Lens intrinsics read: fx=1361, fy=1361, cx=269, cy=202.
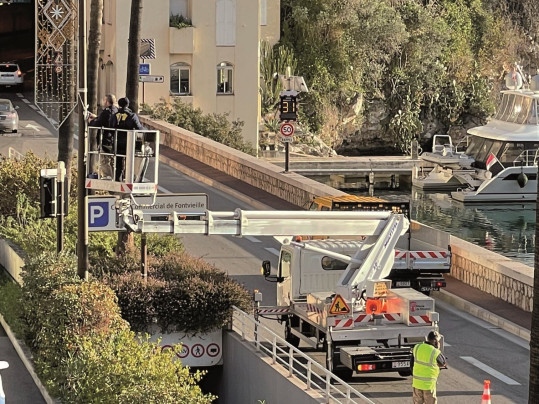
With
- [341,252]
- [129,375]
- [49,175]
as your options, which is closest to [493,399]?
[341,252]

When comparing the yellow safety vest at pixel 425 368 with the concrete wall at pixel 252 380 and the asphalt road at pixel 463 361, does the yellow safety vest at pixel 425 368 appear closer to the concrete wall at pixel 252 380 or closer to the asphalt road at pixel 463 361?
the concrete wall at pixel 252 380

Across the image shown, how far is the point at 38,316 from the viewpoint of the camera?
70.1 feet

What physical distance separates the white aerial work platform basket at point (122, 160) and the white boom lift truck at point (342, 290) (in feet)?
1.84

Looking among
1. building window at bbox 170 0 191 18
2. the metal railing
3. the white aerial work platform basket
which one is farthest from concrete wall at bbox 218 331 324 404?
building window at bbox 170 0 191 18

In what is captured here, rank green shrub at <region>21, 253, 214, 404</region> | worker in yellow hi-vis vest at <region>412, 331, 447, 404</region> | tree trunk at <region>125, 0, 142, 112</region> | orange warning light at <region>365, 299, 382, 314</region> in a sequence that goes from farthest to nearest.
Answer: tree trunk at <region>125, 0, 142, 112</region>, orange warning light at <region>365, 299, 382, 314</region>, worker in yellow hi-vis vest at <region>412, 331, 447, 404</region>, green shrub at <region>21, 253, 214, 404</region>

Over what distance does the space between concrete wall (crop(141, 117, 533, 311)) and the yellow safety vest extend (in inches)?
271

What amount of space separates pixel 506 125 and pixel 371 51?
1726 centimetres

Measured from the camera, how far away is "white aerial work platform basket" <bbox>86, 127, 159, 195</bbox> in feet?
65.5

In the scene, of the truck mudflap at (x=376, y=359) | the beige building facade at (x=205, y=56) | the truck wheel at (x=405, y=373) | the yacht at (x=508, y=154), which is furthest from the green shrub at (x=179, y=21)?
the truck mudflap at (x=376, y=359)

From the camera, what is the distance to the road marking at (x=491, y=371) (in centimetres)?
2088

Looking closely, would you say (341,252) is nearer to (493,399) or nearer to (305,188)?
(493,399)

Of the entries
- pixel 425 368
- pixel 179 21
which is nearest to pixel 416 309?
pixel 425 368

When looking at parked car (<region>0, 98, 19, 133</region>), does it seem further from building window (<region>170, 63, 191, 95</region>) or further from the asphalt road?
the asphalt road

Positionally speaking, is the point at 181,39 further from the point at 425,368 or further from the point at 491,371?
the point at 425,368
